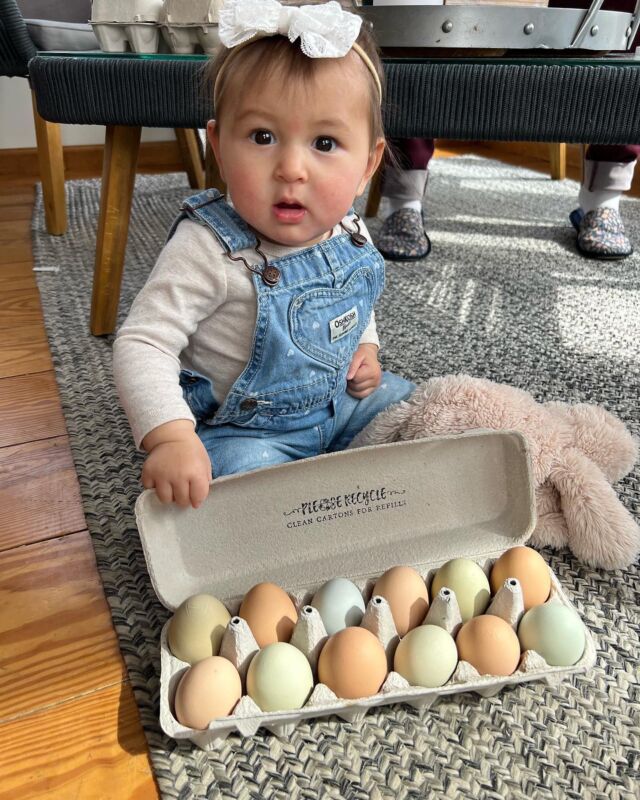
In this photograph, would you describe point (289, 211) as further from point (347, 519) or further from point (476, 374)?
point (476, 374)

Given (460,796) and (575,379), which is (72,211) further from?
(460,796)

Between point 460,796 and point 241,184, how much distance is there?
1.44 feet

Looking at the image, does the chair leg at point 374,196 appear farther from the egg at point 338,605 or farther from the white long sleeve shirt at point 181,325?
the egg at point 338,605

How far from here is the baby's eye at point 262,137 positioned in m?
0.52

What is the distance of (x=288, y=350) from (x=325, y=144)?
0.55ft

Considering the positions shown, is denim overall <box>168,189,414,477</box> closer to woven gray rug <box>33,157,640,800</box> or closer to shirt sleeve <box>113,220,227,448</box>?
shirt sleeve <box>113,220,227,448</box>

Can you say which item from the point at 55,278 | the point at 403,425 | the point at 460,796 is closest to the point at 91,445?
the point at 403,425

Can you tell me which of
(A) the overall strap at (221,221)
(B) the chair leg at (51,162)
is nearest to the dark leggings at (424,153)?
(B) the chair leg at (51,162)

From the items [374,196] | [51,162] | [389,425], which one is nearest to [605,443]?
[389,425]

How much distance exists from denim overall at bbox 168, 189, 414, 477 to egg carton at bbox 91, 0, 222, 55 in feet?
1.25

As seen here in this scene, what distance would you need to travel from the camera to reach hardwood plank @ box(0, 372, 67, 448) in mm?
776

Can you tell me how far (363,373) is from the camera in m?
0.71

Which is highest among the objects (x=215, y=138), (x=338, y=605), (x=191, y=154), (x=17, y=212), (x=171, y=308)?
(x=215, y=138)

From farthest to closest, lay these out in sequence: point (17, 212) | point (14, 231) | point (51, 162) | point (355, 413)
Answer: point (17, 212), point (14, 231), point (51, 162), point (355, 413)
